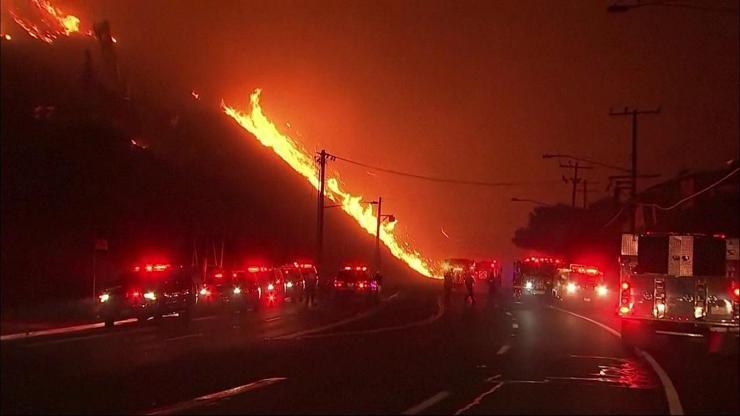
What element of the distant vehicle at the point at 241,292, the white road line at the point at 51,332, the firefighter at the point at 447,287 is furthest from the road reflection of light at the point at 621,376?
the firefighter at the point at 447,287

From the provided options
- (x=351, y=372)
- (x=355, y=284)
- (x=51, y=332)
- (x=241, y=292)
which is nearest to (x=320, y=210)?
(x=355, y=284)

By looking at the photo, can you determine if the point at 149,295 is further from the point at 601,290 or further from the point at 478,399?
the point at 601,290

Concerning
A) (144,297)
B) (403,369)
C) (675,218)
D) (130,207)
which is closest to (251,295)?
(144,297)

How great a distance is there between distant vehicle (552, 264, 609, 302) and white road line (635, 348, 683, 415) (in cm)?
3110

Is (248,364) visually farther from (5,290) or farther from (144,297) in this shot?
(5,290)

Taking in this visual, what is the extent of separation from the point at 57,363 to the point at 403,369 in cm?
652

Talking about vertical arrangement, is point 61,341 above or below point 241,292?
below

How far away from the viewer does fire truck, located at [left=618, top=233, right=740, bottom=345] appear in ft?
69.5

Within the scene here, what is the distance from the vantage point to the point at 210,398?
40.9ft

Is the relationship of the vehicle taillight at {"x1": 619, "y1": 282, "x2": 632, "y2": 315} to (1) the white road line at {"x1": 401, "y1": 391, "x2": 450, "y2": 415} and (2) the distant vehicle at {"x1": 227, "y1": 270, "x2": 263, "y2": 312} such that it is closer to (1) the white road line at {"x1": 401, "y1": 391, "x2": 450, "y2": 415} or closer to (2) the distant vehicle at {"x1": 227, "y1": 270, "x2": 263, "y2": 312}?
(1) the white road line at {"x1": 401, "y1": 391, "x2": 450, "y2": 415}

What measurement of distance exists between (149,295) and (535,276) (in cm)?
3249

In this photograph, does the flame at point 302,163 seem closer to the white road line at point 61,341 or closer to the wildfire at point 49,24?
the wildfire at point 49,24

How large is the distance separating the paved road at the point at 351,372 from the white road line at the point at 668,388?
112 millimetres

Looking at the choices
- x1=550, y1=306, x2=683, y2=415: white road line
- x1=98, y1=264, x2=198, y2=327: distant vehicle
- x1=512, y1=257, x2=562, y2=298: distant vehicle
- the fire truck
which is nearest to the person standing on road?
x1=98, y1=264, x2=198, y2=327: distant vehicle
